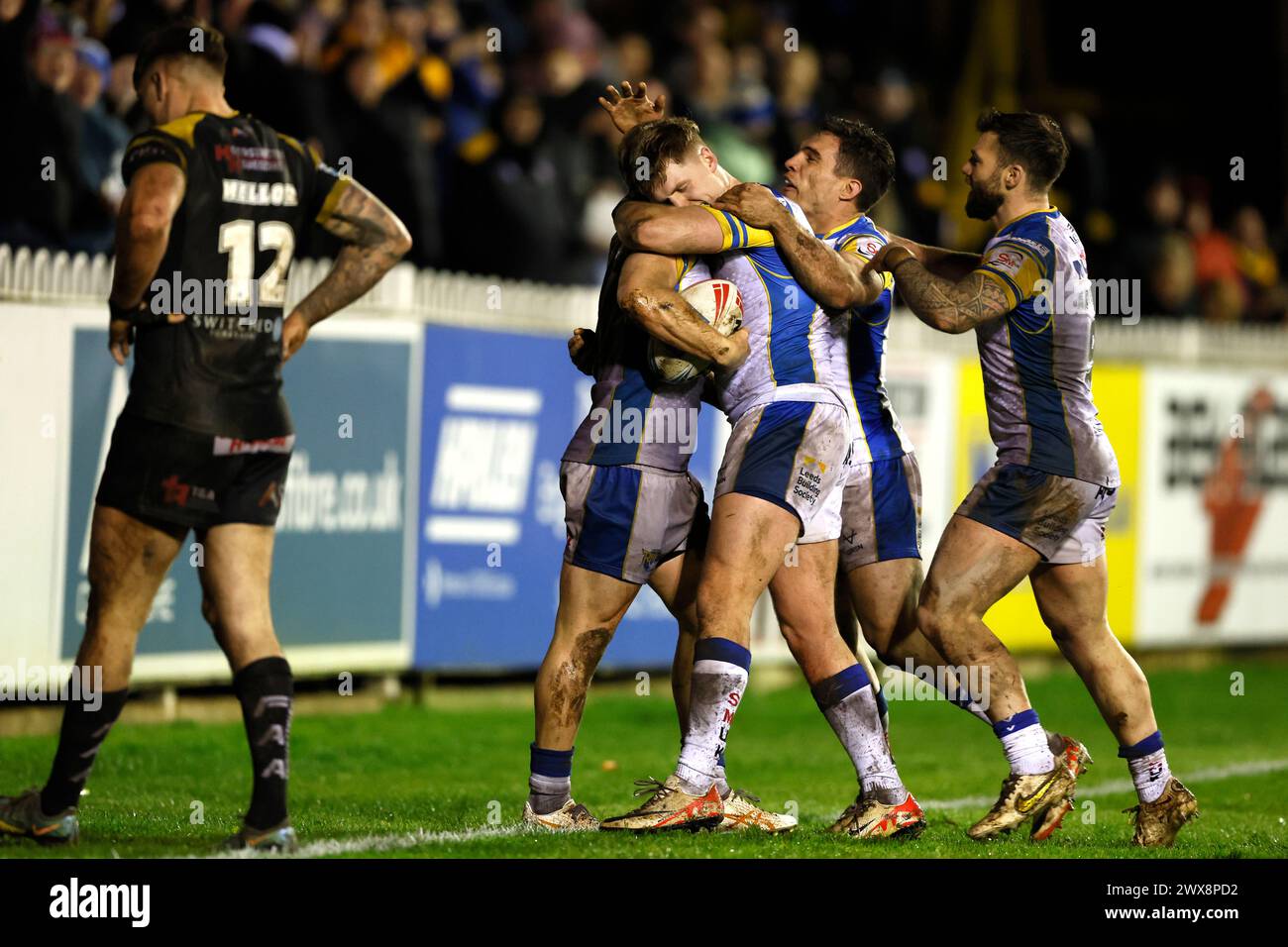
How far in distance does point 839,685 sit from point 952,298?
4.71 ft

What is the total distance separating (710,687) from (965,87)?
49.1 feet

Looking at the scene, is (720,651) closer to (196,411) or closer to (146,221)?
(196,411)

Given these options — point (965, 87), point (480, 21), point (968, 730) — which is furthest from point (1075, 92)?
point (968, 730)

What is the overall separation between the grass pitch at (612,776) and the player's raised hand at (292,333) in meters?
1.65

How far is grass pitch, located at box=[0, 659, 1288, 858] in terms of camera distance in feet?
22.3

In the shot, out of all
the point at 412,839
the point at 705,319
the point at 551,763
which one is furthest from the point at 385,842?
the point at 705,319

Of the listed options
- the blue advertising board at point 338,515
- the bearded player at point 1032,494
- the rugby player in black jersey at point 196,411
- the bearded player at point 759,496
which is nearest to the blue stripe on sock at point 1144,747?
the bearded player at point 1032,494

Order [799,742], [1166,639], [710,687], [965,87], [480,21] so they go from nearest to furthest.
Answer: [710,687]
[799,742]
[1166,639]
[480,21]
[965,87]

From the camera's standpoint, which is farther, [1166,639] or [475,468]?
[1166,639]

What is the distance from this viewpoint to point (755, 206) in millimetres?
6953

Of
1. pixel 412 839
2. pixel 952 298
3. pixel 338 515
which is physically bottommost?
pixel 412 839

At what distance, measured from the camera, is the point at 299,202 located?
654 centimetres

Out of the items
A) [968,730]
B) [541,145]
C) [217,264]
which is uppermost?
[541,145]

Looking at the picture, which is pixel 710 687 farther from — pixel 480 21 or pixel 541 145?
pixel 480 21
